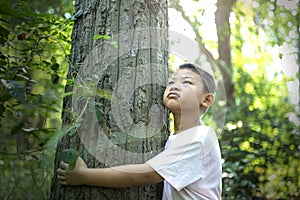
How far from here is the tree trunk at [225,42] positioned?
5.66 metres

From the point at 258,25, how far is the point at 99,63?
465cm

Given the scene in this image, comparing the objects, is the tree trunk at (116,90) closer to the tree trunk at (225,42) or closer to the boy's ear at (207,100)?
the boy's ear at (207,100)

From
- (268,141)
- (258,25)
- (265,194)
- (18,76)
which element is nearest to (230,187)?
(265,194)

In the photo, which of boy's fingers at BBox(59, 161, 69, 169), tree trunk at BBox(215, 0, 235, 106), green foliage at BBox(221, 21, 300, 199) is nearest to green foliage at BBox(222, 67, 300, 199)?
green foliage at BBox(221, 21, 300, 199)

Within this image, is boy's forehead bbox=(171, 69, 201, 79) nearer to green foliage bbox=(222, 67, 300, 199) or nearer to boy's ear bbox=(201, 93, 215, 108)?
boy's ear bbox=(201, 93, 215, 108)

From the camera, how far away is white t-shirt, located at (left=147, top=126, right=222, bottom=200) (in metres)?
1.47

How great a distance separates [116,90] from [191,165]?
1.43 feet

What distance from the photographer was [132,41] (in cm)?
168

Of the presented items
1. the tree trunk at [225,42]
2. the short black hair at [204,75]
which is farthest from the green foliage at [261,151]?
the short black hair at [204,75]

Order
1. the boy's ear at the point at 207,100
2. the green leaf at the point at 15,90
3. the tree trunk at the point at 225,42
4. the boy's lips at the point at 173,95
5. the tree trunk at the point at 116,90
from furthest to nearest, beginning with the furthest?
the tree trunk at the point at 225,42 < the boy's ear at the point at 207,100 < the boy's lips at the point at 173,95 < the tree trunk at the point at 116,90 < the green leaf at the point at 15,90

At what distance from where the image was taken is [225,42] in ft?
19.7

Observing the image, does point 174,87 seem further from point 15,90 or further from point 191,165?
point 15,90

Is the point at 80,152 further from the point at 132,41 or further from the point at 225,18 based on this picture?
the point at 225,18

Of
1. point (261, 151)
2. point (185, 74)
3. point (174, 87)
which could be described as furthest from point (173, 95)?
point (261, 151)
